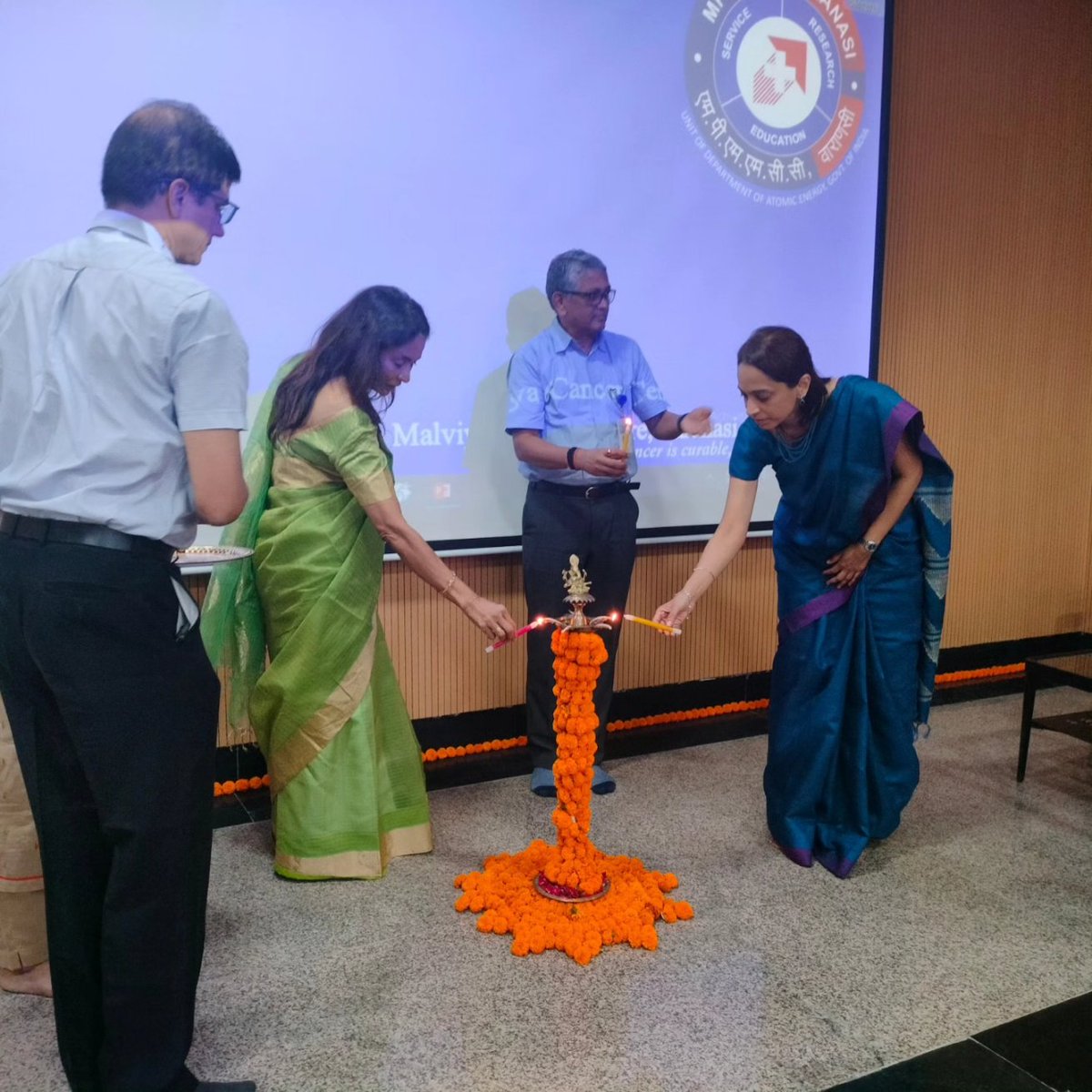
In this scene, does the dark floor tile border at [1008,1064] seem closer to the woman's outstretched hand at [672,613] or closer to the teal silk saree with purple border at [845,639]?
the teal silk saree with purple border at [845,639]

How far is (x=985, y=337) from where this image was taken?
408 centimetres

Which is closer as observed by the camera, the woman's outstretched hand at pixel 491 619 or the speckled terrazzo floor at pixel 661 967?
the speckled terrazzo floor at pixel 661 967

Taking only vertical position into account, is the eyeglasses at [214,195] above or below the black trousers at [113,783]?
above

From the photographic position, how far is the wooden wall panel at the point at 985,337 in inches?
144

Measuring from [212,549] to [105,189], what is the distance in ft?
2.24

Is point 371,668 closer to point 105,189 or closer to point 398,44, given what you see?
point 105,189

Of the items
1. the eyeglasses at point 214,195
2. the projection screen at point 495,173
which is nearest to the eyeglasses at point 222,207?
the eyeglasses at point 214,195

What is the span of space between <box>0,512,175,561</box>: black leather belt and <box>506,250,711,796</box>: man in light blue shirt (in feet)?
5.29

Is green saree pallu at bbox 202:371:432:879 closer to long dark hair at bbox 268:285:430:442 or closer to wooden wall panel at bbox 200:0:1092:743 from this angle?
long dark hair at bbox 268:285:430:442

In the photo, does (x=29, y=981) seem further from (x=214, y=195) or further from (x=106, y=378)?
(x=214, y=195)

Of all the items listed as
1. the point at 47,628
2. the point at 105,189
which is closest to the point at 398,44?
the point at 105,189

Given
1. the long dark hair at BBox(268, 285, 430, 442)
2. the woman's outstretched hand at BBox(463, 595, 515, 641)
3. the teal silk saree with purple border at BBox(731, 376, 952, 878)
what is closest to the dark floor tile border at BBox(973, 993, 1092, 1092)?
the teal silk saree with purple border at BBox(731, 376, 952, 878)

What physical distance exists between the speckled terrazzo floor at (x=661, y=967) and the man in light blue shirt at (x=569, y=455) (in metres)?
0.37

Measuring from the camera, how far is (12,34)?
235cm
